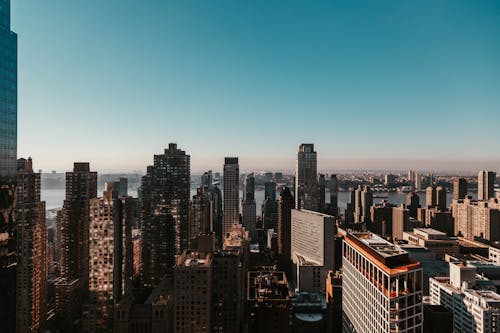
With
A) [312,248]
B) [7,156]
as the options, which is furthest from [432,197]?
[7,156]

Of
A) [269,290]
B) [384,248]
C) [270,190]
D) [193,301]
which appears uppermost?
[384,248]

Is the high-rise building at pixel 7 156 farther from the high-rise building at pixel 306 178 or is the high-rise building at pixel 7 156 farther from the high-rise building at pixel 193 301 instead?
the high-rise building at pixel 306 178

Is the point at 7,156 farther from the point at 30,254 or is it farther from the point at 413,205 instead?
the point at 413,205

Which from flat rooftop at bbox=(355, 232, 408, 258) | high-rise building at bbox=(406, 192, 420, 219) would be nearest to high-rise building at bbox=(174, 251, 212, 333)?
flat rooftop at bbox=(355, 232, 408, 258)

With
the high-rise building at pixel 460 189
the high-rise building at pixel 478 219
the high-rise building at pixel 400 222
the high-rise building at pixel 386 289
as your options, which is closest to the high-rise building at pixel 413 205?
the high-rise building at pixel 460 189

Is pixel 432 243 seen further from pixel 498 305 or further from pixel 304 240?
pixel 498 305

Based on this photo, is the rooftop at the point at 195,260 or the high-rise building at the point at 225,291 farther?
the high-rise building at the point at 225,291

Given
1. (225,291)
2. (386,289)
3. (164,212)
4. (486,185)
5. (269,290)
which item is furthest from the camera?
(486,185)

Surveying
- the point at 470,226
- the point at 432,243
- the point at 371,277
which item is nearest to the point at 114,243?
the point at 371,277
